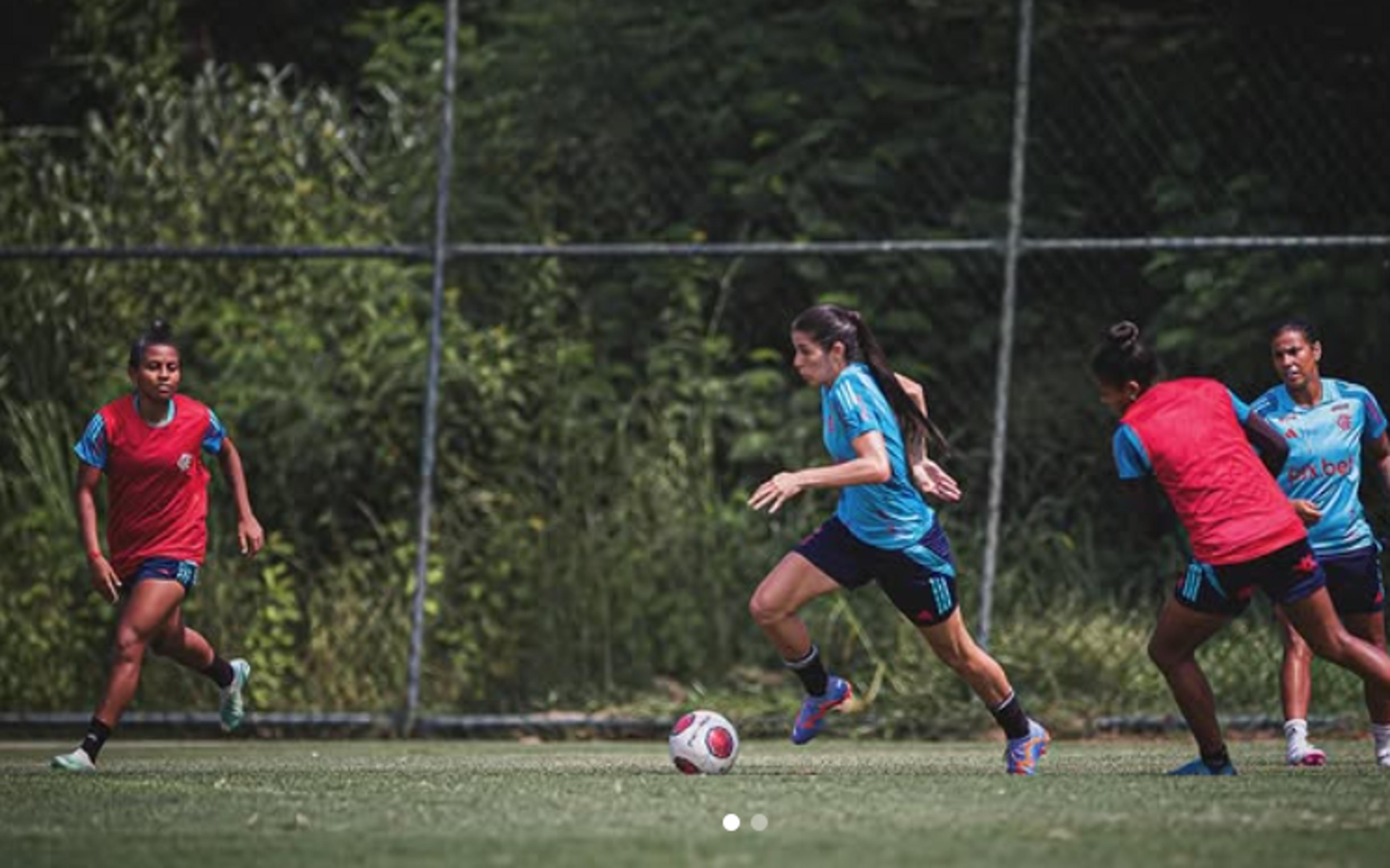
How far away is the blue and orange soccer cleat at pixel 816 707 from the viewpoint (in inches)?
351

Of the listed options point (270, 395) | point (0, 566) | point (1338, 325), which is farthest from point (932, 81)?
point (0, 566)

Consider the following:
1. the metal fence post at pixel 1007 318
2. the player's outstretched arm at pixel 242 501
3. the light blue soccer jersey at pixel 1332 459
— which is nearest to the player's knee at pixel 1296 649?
the light blue soccer jersey at pixel 1332 459

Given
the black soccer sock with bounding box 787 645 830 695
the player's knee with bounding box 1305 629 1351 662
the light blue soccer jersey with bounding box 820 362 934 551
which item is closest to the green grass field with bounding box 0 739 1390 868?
the black soccer sock with bounding box 787 645 830 695

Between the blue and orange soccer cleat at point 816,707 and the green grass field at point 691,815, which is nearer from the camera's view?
the green grass field at point 691,815

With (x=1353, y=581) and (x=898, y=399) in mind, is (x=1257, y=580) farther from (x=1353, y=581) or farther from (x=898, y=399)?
(x=898, y=399)

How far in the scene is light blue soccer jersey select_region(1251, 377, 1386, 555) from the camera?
30.5 feet

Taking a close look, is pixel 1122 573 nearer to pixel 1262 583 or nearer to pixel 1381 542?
pixel 1381 542

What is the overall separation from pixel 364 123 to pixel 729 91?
269cm

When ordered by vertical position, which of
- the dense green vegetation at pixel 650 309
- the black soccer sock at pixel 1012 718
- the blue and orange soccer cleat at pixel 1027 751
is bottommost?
the blue and orange soccer cleat at pixel 1027 751

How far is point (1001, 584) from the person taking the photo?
12586 millimetres

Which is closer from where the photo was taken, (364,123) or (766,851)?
(766,851)

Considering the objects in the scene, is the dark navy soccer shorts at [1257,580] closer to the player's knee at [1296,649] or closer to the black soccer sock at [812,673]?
the player's knee at [1296,649]

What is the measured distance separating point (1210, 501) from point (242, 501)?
446 cm

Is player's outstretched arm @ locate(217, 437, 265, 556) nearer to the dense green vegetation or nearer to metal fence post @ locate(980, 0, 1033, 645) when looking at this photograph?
the dense green vegetation
